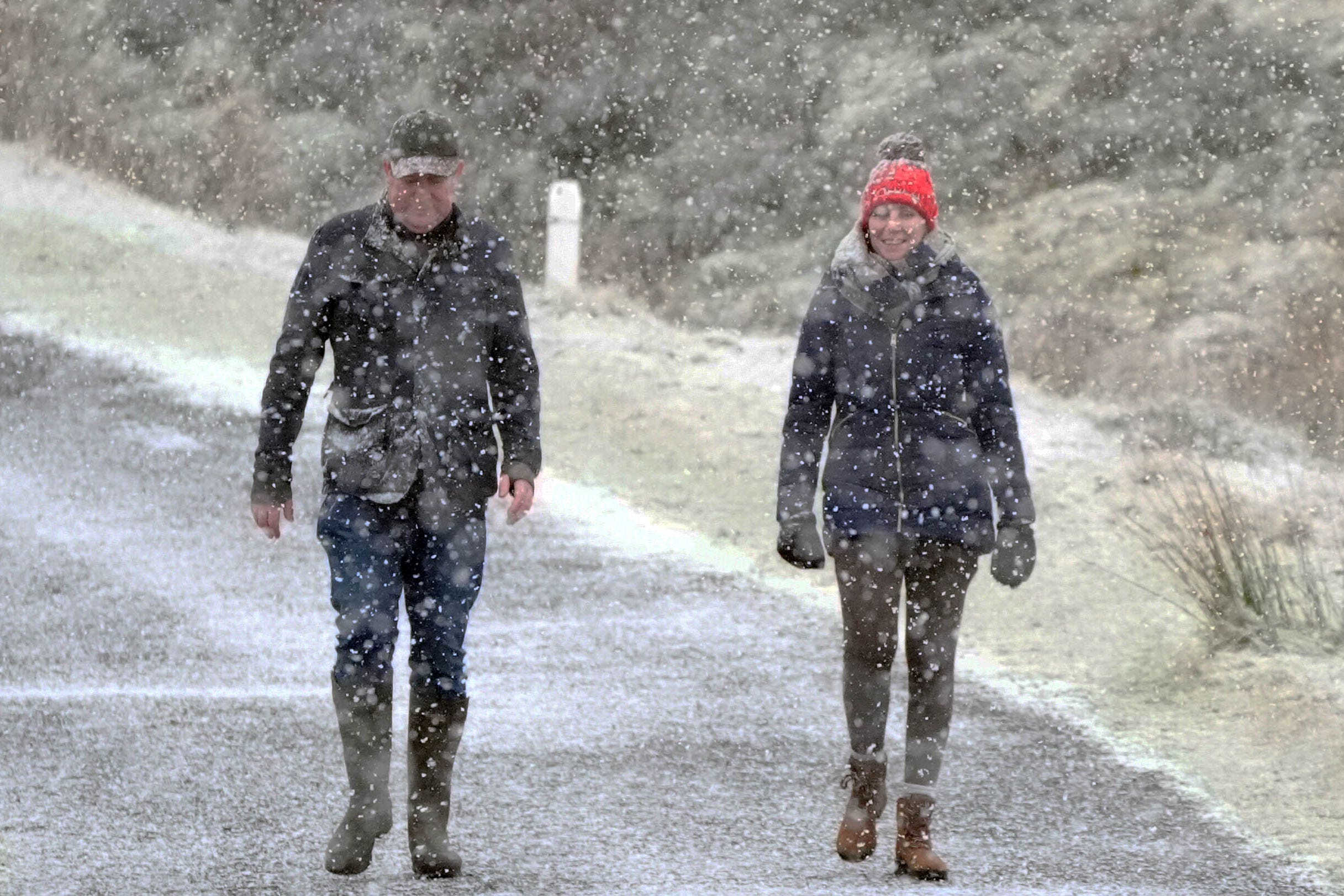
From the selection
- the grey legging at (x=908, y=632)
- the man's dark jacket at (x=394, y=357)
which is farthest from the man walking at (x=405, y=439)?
the grey legging at (x=908, y=632)

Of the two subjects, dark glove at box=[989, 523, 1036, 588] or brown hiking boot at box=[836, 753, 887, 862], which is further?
brown hiking boot at box=[836, 753, 887, 862]

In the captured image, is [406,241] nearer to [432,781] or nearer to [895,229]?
[895,229]

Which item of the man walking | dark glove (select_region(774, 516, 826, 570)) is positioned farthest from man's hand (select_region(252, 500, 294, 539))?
dark glove (select_region(774, 516, 826, 570))

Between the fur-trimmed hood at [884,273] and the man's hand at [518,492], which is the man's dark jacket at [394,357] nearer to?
the man's hand at [518,492]

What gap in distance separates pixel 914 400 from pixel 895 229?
1.46ft

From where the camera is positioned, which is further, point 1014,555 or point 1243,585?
point 1243,585

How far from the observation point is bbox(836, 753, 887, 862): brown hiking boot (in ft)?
16.4

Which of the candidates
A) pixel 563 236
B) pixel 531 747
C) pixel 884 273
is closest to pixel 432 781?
pixel 531 747

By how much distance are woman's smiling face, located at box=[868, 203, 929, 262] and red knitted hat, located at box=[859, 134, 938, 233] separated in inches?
0.5

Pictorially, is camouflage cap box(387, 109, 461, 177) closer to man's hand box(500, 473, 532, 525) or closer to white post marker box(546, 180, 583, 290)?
man's hand box(500, 473, 532, 525)

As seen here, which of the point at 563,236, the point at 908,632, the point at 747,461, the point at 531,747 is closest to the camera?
the point at 908,632

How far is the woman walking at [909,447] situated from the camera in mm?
4824

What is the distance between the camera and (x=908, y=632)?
5016mm

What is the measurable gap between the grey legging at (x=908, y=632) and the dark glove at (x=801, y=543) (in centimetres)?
6
